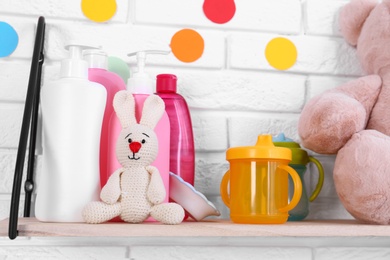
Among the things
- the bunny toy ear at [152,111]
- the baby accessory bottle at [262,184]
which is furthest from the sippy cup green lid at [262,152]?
the bunny toy ear at [152,111]

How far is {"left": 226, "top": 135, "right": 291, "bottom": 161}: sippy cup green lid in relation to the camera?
700 millimetres

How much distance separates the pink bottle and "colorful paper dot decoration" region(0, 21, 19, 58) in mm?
143

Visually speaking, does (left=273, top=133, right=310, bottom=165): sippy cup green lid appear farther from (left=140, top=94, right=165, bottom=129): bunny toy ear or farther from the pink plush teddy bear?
(left=140, top=94, right=165, bottom=129): bunny toy ear

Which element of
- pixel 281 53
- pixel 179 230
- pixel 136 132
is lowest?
pixel 179 230

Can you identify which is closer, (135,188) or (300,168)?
(135,188)

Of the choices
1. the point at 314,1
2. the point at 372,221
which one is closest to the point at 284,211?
the point at 372,221

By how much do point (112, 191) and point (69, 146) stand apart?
3.1 inches

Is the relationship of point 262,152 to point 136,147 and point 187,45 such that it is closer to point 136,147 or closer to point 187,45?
point 136,147

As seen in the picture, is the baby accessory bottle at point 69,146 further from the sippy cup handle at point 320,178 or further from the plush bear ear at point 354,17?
the plush bear ear at point 354,17

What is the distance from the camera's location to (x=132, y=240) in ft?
2.78

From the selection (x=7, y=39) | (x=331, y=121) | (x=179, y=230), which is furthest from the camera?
(x=7, y=39)

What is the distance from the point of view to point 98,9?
2.84 ft

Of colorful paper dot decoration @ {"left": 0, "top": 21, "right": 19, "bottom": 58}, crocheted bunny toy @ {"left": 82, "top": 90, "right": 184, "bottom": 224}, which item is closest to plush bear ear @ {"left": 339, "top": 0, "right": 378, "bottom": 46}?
crocheted bunny toy @ {"left": 82, "top": 90, "right": 184, "bottom": 224}

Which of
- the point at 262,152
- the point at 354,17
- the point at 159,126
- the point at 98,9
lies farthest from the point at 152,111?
the point at 354,17
